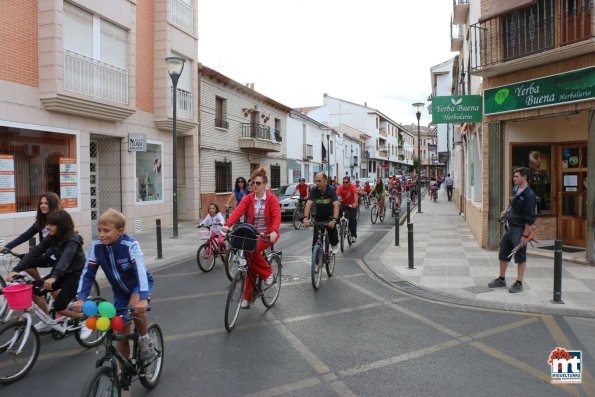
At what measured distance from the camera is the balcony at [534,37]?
27.7ft

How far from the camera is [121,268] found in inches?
137

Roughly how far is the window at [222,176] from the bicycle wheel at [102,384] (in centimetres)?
1800

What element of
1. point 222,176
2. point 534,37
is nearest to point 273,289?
point 534,37

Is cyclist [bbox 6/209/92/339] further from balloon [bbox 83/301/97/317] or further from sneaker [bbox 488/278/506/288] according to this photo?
sneaker [bbox 488/278/506/288]

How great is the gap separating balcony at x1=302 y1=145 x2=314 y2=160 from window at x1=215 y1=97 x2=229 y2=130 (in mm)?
12664

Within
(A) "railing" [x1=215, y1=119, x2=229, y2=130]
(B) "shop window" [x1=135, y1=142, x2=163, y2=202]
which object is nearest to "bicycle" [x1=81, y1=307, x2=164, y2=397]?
(B) "shop window" [x1=135, y1=142, x2=163, y2=202]

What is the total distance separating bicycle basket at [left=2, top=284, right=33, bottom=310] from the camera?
11.7ft

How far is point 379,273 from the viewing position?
27.7ft

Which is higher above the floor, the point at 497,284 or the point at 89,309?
the point at 89,309

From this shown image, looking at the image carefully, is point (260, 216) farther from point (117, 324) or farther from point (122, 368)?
point (117, 324)

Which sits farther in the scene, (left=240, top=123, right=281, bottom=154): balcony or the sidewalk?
(left=240, top=123, right=281, bottom=154): balcony

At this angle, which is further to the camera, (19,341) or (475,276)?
(475,276)

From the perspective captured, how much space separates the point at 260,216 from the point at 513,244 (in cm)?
388

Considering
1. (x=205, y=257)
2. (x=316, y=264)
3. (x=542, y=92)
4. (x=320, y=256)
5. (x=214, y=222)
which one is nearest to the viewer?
(x=316, y=264)
